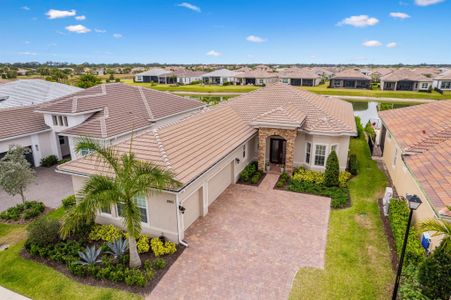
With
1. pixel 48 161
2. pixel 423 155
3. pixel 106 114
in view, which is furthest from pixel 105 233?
pixel 423 155

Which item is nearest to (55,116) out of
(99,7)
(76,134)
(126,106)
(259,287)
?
(76,134)

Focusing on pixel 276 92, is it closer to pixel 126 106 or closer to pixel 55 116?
pixel 126 106

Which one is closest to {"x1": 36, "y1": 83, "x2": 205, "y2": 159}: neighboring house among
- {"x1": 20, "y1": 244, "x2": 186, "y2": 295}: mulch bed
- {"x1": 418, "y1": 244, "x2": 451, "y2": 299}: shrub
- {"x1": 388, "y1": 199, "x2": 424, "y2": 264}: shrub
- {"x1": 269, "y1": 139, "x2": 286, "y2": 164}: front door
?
{"x1": 20, "y1": 244, "x2": 186, "y2": 295}: mulch bed

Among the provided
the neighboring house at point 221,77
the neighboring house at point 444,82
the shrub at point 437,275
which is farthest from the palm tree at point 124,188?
the neighboring house at point 221,77

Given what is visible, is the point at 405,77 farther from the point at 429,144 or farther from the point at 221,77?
the point at 429,144

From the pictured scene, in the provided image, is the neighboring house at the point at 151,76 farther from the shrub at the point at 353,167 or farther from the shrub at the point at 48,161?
the shrub at the point at 353,167
